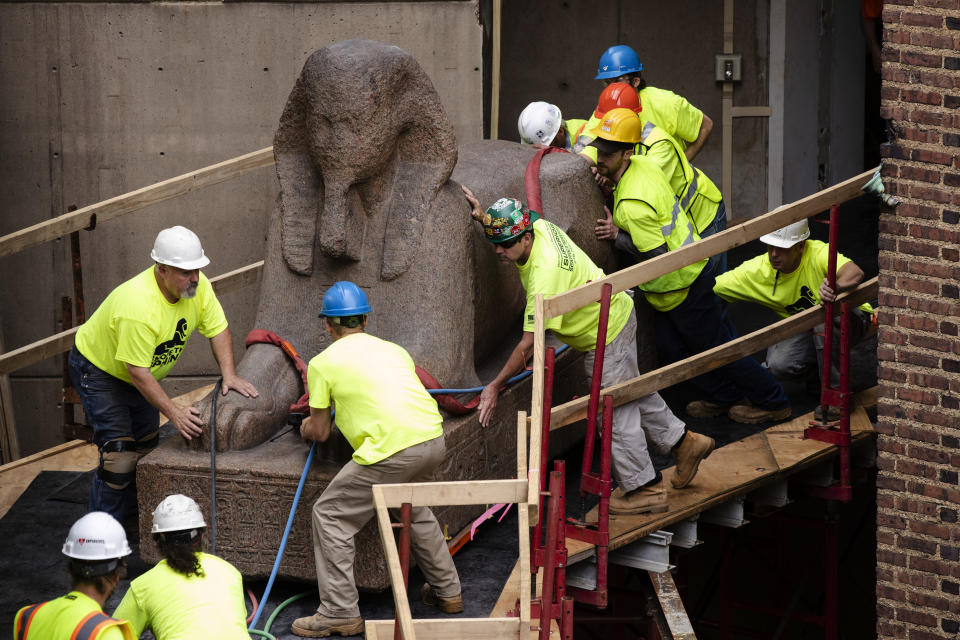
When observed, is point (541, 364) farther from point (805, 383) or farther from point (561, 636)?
point (805, 383)

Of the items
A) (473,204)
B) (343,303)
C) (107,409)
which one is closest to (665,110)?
(473,204)

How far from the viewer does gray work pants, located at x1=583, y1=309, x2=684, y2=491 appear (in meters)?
7.69

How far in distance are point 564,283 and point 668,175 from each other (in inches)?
79.6

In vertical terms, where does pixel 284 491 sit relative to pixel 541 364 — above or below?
below

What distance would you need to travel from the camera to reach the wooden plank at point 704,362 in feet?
24.8

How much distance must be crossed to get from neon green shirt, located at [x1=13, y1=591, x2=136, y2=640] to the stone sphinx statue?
2293mm

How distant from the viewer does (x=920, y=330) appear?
23.5 ft

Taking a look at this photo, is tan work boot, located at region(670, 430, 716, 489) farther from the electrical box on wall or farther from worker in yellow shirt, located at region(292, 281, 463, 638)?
the electrical box on wall

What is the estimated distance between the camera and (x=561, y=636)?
6.78 m

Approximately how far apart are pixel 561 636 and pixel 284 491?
155 cm

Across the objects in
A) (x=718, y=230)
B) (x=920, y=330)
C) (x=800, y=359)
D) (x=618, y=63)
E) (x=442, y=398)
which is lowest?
(x=800, y=359)

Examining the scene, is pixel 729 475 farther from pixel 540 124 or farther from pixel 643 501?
pixel 540 124

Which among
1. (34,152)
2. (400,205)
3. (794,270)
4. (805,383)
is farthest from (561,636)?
(34,152)

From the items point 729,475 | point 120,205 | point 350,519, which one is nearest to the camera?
point 350,519
